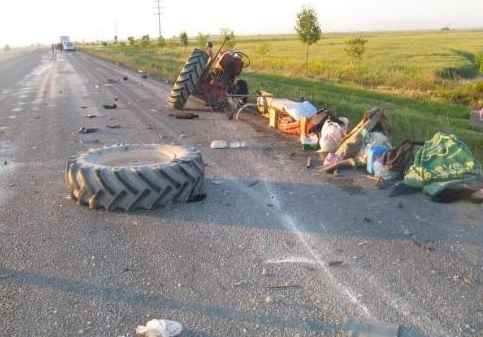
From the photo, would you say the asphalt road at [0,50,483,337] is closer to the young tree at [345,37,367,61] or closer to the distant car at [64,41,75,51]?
the young tree at [345,37,367,61]

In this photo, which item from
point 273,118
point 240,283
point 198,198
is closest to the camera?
point 240,283

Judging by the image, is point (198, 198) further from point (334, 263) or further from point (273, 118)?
point (273, 118)

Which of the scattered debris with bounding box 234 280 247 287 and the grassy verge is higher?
the grassy verge

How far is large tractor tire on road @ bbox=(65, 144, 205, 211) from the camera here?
513 cm

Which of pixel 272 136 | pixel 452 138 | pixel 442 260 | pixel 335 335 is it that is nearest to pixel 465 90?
pixel 272 136

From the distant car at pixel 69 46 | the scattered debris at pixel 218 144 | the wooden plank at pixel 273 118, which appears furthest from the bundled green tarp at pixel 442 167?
the distant car at pixel 69 46

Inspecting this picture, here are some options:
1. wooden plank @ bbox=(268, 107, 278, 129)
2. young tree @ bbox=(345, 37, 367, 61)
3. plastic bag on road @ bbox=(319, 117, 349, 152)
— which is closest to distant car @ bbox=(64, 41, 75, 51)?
young tree @ bbox=(345, 37, 367, 61)

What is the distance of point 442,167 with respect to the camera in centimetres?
568

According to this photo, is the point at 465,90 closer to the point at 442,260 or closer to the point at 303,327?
the point at 442,260

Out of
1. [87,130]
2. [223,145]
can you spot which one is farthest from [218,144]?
[87,130]

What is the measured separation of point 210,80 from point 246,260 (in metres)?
8.54

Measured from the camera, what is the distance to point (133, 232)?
4684mm

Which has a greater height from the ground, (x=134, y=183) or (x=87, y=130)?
(x=134, y=183)

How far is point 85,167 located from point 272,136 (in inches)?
176
